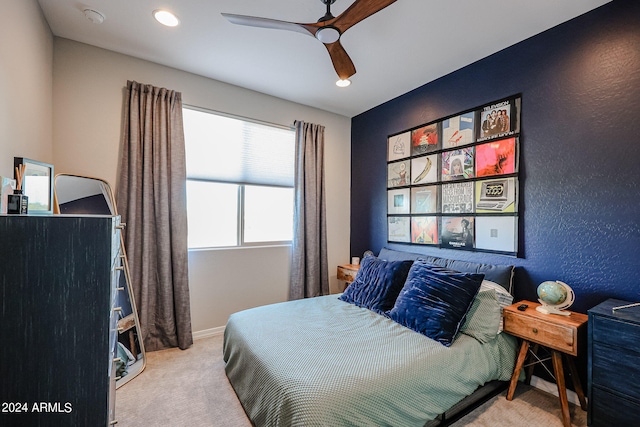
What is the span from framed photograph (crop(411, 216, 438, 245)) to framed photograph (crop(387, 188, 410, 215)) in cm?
18

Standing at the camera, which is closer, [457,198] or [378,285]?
[378,285]

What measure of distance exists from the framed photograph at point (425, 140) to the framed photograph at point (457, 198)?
1.49 feet

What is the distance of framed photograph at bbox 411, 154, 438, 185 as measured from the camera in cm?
→ 295

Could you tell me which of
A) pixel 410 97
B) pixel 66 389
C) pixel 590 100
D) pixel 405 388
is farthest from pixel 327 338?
pixel 410 97

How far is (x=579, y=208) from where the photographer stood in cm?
202

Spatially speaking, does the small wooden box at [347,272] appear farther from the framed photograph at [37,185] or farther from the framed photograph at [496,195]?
the framed photograph at [37,185]

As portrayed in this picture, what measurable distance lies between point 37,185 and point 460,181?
128 inches

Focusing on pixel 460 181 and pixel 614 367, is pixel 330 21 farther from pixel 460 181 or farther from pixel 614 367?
pixel 614 367

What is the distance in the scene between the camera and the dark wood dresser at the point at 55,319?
0.86 m

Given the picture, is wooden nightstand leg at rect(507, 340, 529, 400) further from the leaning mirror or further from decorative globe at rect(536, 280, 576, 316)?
the leaning mirror

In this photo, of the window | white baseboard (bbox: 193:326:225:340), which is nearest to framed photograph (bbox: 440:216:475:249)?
the window

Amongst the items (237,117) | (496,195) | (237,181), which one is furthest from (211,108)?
(496,195)

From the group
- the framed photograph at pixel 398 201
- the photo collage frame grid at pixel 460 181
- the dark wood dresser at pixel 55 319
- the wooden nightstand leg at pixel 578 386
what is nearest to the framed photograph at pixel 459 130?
the photo collage frame grid at pixel 460 181

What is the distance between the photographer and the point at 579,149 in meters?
2.03
